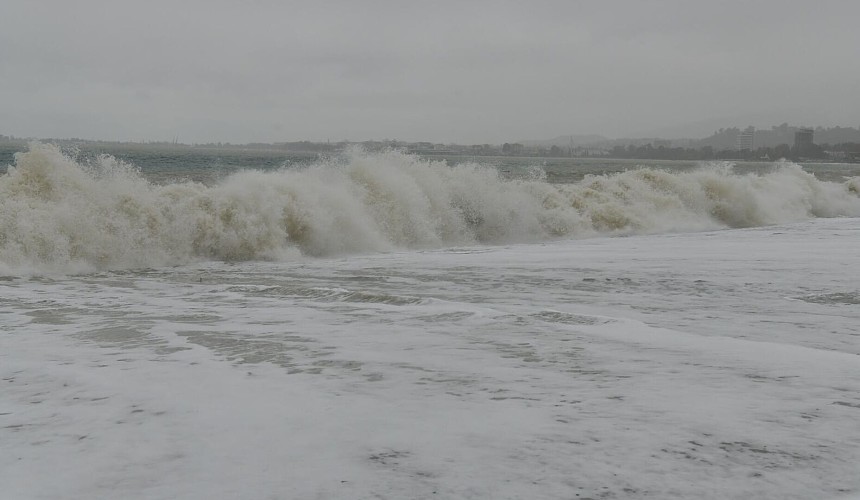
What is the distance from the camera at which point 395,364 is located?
17.6 ft

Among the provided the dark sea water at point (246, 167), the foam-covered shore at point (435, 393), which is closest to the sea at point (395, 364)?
the foam-covered shore at point (435, 393)

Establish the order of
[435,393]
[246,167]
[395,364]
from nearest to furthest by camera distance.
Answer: [435,393] < [395,364] < [246,167]

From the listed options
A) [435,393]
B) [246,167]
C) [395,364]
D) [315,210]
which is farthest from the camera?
[246,167]

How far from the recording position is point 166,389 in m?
4.71

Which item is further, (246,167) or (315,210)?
(246,167)

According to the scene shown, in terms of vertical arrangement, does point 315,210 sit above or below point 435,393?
above

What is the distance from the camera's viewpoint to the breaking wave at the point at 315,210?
12.7 m

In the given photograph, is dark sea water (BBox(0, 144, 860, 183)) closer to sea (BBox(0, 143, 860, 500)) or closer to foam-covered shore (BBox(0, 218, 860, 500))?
sea (BBox(0, 143, 860, 500))

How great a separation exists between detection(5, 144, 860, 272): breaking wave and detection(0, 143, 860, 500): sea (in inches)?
3.1

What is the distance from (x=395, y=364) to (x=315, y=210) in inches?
421

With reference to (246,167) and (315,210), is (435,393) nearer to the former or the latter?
(315,210)

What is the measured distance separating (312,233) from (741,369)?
11.1 m

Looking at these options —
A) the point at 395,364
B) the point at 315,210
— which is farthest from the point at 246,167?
the point at 395,364

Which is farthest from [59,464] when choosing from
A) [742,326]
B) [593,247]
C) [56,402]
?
[593,247]
